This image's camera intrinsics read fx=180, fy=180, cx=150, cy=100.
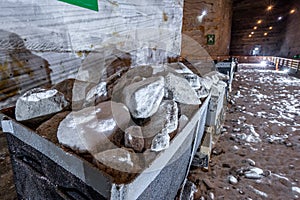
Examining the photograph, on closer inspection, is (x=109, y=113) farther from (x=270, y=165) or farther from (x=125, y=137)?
(x=270, y=165)

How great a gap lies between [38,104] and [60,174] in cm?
22

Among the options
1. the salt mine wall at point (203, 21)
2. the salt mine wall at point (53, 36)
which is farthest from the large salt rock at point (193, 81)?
the salt mine wall at point (203, 21)

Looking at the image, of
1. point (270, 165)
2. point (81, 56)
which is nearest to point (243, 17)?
point (270, 165)

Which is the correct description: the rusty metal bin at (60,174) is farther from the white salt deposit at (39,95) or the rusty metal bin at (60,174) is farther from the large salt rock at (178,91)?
the large salt rock at (178,91)

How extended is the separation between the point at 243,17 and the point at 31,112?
1420cm

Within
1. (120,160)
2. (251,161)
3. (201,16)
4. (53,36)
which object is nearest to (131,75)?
(53,36)

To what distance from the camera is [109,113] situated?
49 cm

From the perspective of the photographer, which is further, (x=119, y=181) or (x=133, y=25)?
(x=133, y=25)

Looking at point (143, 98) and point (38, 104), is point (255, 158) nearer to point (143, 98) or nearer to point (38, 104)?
point (143, 98)

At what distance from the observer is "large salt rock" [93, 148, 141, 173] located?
0.35m

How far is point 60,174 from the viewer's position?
387 millimetres

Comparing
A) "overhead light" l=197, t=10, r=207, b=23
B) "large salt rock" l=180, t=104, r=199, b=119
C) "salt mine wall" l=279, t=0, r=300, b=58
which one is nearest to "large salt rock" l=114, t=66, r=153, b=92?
"large salt rock" l=180, t=104, r=199, b=119

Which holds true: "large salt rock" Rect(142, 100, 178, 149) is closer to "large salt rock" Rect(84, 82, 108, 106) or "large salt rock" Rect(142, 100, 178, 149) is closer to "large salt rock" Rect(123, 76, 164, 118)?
"large salt rock" Rect(123, 76, 164, 118)

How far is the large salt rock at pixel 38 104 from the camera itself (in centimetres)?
47
